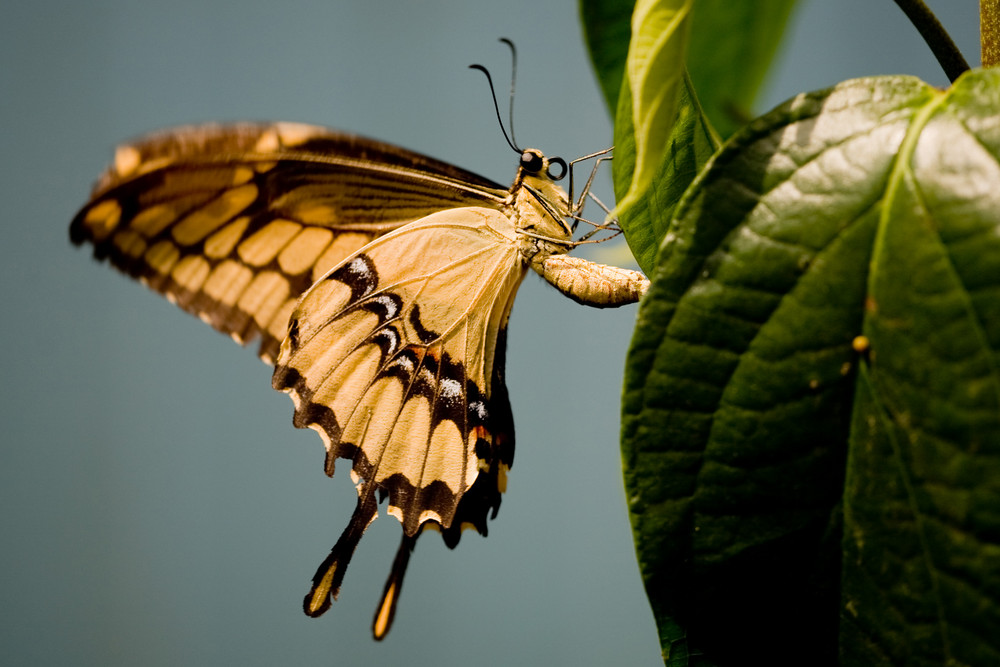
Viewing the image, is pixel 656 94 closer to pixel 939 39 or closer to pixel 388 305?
pixel 939 39

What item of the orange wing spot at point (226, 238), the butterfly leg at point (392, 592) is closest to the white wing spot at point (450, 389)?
the butterfly leg at point (392, 592)

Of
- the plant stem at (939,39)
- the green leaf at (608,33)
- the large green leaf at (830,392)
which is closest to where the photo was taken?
the large green leaf at (830,392)

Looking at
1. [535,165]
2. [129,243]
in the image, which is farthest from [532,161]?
[129,243]

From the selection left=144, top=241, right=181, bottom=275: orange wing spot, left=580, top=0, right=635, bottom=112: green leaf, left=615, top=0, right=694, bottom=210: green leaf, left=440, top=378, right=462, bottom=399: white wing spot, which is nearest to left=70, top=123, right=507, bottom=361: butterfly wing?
left=144, top=241, right=181, bottom=275: orange wing spot

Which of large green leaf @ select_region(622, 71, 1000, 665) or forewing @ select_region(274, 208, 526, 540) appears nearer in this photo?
large green leaf @ select_region(622, 71, 1000, 665)

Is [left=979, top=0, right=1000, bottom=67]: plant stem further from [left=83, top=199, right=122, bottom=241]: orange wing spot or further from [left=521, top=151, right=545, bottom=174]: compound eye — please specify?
[left=83, top=199, right=122, bottom=241]: orange wing spot

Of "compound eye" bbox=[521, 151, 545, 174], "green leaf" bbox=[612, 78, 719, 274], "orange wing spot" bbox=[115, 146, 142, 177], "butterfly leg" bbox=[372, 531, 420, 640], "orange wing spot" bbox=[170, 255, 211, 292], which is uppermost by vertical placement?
"compound eye" bbox=[521, 151, 545, 174]

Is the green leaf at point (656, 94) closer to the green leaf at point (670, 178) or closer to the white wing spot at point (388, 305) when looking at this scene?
the green leaf at point (670, 178)
